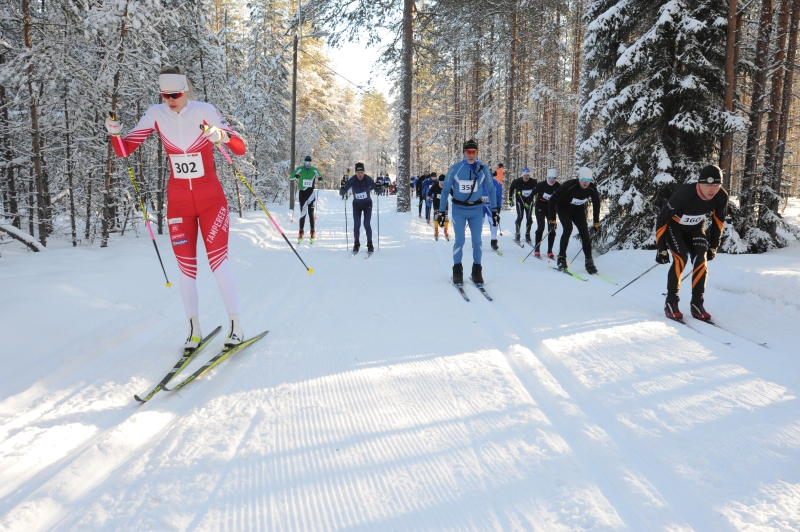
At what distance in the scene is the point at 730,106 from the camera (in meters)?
8.56

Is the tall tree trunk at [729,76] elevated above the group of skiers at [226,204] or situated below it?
above

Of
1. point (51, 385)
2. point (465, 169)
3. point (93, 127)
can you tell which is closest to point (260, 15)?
point (93, 127)

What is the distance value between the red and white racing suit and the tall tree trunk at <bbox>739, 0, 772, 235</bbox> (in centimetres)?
1091

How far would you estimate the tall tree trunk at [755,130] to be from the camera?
9.73 meters

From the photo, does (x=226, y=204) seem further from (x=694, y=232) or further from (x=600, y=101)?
(x=600, y=101)

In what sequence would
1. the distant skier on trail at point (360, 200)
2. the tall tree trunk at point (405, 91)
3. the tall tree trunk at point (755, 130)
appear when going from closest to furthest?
the tall tree trunk at point (755, 130)
the distant skier on trail at point (360, 200)
the tall tree trunk at point (405, 91)

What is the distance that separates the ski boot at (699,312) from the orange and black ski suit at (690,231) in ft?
0.16

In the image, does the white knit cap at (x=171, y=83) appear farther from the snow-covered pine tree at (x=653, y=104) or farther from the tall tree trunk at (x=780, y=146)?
the tall tree trunk at (x=780, y=146)

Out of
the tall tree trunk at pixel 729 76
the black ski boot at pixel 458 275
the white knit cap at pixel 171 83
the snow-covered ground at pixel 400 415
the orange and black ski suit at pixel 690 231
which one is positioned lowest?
the snow-covered ground at pixel 400 415

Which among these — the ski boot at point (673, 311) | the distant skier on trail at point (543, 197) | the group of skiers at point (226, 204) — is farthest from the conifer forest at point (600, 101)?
the ski boot at point (673, 311)

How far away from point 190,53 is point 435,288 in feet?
37.1

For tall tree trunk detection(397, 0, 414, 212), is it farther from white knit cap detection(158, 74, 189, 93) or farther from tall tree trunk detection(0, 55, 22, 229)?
white knit cap detection(158, 74, 189, 93)

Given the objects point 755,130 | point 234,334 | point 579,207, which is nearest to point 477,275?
point 579,207

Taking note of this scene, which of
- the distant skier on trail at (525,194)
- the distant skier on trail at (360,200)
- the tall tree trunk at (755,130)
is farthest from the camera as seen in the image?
the distant skier on trail at (525,194)
